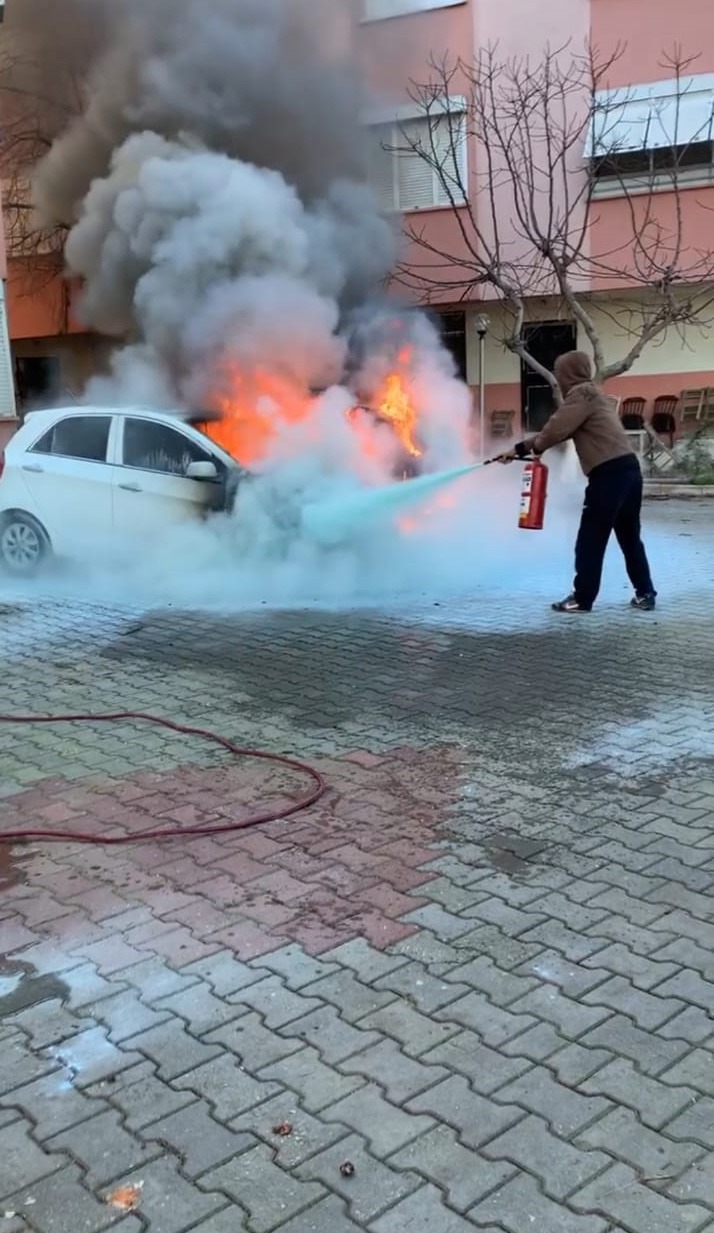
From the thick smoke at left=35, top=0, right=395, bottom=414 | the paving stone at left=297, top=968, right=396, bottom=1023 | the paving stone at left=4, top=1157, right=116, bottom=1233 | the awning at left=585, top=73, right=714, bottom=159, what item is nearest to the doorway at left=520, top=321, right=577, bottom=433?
the awning at left=585, top=73, right=714, bottom=159

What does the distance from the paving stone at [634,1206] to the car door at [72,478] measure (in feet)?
24.1

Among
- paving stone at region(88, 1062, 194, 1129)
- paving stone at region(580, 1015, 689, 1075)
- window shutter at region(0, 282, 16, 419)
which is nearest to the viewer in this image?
paving stone at region(88, 1062, 194, 1129)

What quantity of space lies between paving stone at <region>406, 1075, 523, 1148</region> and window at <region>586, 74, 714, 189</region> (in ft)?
54.2

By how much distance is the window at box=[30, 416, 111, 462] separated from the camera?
870 centimetres

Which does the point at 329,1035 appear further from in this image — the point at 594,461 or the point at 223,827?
the point at 594,461

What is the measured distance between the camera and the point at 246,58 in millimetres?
11898

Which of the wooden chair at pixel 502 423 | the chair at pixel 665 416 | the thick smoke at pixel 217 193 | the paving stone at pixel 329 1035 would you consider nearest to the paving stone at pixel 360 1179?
the paving stone at pixel 329 1035

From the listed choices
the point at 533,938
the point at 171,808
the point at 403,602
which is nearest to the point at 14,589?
the point at 403,602

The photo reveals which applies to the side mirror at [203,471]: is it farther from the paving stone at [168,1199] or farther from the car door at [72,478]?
the paving stone at [168,1199]

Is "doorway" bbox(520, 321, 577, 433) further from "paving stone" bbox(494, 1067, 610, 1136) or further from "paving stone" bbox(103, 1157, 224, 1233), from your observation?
"paving stone" bbox(103, 1157, 224, 1233)

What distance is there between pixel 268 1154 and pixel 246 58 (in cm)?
1246

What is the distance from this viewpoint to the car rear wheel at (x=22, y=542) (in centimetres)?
900

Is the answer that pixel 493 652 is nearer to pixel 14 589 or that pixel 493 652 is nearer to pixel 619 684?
pixel 619 684

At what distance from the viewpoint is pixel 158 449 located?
8.49 m
